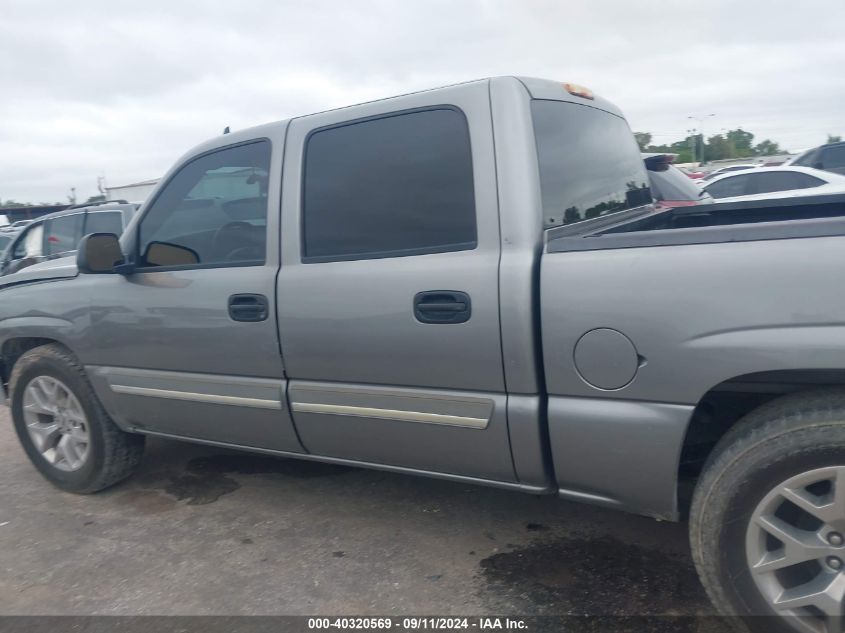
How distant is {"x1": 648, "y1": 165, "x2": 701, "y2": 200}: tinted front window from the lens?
602 centimetres

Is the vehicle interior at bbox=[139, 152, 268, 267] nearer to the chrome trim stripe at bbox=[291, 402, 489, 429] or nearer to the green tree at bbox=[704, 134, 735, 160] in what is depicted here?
the chrome trim stripe at bbox=[291, 402, 489, 429]

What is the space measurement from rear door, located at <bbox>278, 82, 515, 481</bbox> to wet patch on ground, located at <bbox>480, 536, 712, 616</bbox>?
1.67 ft

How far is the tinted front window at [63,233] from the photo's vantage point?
9.26m

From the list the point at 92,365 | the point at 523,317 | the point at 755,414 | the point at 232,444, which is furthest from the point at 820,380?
the point at 92,365

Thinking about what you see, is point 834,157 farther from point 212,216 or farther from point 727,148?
point 727,148

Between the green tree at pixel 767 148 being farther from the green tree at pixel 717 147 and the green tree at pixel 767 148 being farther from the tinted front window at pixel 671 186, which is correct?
the tinted front window at pixel 671 186

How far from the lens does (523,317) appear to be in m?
2.48

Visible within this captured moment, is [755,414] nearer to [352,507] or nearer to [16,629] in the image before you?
[352,507]

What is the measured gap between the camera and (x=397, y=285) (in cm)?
278

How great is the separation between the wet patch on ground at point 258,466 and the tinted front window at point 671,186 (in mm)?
3534

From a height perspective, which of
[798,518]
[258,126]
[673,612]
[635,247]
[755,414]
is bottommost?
[673,612]

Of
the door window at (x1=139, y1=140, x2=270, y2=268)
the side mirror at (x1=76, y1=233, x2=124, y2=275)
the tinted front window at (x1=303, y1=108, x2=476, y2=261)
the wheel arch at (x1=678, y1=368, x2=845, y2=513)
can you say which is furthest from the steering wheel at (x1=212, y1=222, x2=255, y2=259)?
the wheel arch at (x1=678, y1=368, x2=845, y2=513)

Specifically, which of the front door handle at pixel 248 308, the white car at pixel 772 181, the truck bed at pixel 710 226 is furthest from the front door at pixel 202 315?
the white car at pixel 772 181

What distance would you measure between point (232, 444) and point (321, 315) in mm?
990
